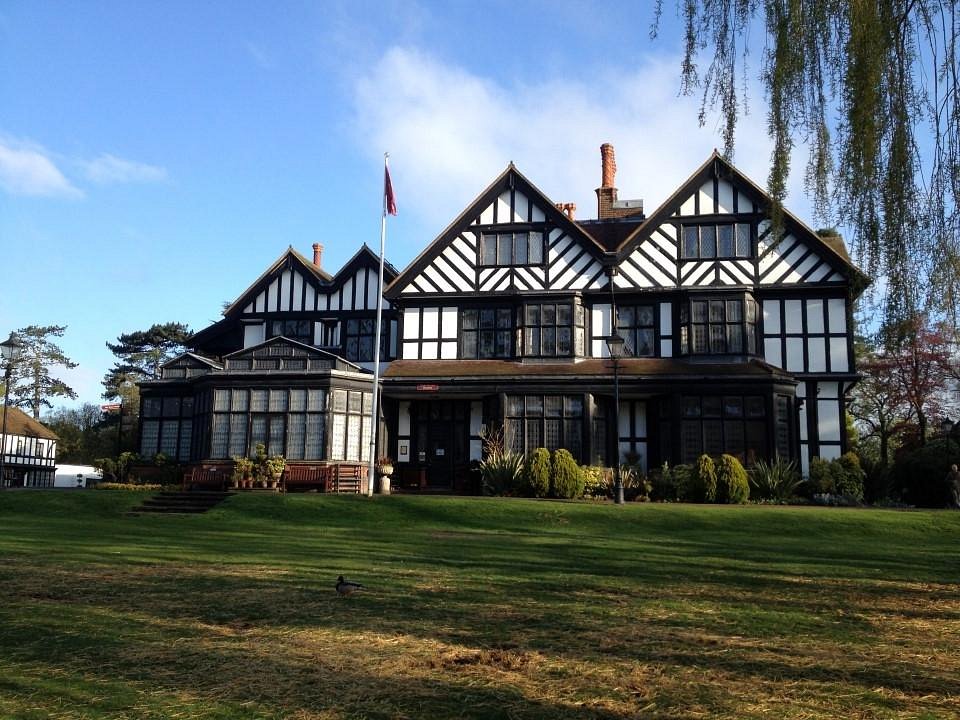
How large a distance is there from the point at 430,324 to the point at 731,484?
12.6 metres

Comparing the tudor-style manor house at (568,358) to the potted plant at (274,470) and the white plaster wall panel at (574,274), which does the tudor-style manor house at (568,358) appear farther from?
the potted plant at (274,470)

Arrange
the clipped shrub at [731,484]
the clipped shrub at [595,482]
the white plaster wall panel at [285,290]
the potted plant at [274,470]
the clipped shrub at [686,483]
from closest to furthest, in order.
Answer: the clipped shrub at [731,484]
the clipped shrub at [686,483]
the clipped shrub at [595,482]
the potted plant at [274,470]
the white plaster wall panel at [285,290]

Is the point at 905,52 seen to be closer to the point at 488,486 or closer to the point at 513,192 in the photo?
the point at 488,486

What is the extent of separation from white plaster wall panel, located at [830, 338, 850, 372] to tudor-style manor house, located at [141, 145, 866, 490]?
5 centimetres

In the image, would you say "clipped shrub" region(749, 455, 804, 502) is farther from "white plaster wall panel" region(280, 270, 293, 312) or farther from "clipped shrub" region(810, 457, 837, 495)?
"white plaster wall panel" region(280, 270, 293, 312)

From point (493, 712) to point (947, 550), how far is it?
12.3 m

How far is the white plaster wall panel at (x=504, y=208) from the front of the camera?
29844 mm

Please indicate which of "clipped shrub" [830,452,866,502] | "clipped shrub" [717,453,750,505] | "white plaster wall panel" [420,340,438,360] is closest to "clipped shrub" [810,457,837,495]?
"clipped shrub" [830,452,866,502]

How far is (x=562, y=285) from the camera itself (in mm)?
29234

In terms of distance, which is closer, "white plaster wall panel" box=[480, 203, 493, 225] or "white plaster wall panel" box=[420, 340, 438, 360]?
"white plaster wall panel" box=[480, 203, 493, 225]

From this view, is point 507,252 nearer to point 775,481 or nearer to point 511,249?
point 511,249

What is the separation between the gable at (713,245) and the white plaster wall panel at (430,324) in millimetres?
6874

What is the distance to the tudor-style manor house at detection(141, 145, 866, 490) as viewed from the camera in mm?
26672

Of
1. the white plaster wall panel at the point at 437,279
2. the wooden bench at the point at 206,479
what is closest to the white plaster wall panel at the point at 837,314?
the white plaster wall panel at the point at 437,279
